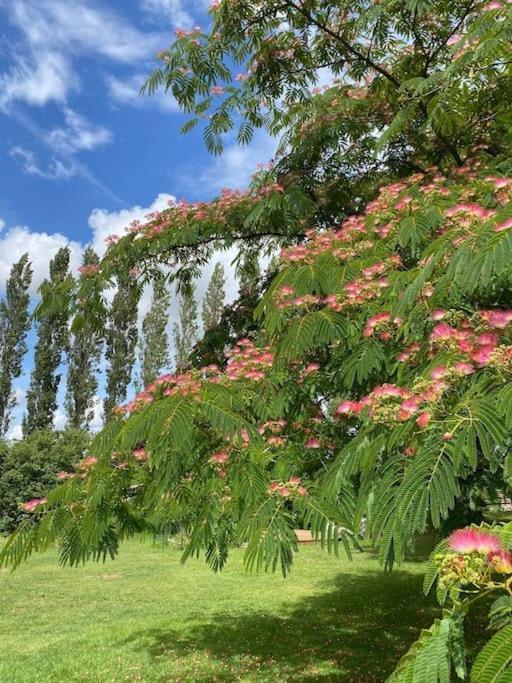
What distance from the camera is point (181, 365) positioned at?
5613 millimetres

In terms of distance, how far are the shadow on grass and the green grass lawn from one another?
15 millimetres

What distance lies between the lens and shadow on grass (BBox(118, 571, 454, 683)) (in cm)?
646

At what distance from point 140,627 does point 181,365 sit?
16.6 feet

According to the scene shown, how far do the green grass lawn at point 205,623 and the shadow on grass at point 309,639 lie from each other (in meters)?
0.01

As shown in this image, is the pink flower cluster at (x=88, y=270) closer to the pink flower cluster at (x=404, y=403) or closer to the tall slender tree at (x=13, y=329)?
the pink flower cluster at (x=404, y=403)

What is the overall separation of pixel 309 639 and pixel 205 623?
1.80 m

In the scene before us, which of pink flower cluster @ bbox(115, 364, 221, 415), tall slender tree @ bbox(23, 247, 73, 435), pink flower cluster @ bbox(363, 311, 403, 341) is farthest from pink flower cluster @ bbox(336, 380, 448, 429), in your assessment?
tall slender tree @ bbox(23, 247, 73, 435)

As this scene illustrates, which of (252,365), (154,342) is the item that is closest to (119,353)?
(154,342)

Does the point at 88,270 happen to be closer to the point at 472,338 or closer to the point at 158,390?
the point at 158,390

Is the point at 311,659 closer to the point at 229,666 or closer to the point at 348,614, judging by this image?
the point at 229,666

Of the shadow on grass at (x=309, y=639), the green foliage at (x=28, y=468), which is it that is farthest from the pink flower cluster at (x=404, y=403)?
the green foliage at (x=28, y=468)

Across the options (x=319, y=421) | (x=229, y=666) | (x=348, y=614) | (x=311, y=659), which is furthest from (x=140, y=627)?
(x=319, y=421)

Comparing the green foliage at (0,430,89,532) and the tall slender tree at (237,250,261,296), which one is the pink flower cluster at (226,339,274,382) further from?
the green foliage at (0,430,89,532)

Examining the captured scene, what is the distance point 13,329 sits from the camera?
1142 inches
